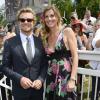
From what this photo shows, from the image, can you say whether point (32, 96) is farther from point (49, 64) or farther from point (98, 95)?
point (98, 95)

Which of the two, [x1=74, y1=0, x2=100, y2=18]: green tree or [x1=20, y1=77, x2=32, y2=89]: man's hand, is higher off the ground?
[x1=20, y1=77, x2=32, y2=89]: man's hand

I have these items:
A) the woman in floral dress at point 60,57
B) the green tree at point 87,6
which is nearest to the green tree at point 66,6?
the green tree at point 87,6

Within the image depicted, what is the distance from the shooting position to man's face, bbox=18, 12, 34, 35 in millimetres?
4456

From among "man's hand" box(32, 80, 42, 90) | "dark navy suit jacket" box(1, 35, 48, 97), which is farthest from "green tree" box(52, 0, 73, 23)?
"man's hand" box(32, 80, 42, 90)

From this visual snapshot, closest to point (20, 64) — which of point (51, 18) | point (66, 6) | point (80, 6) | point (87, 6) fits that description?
point (51, 18)

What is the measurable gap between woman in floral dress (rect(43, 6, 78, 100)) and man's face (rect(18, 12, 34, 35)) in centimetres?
24

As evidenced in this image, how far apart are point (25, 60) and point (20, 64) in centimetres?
8

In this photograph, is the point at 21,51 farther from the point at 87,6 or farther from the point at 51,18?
the point at 87,6

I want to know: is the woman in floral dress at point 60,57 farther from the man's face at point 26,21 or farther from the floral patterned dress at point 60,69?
the man's face at point 26,21

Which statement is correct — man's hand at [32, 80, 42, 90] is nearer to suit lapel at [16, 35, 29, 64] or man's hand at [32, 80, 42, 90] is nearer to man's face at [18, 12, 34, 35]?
suit lapel at [16, 35, 29, 64]

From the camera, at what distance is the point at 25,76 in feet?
14.7

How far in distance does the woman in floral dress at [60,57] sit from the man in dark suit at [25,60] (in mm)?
137

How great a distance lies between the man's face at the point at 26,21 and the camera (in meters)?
4.46

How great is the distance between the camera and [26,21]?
446 centimetres
